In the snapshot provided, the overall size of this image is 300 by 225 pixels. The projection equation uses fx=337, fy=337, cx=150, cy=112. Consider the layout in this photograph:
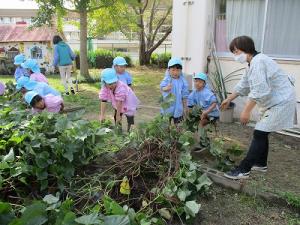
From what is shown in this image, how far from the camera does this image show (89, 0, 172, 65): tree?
15.6 m

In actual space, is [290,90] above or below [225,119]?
above

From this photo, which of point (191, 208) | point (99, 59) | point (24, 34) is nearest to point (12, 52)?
point (24, 34)

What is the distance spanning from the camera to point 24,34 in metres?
17.2

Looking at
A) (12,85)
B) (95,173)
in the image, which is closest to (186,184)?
(95,173)

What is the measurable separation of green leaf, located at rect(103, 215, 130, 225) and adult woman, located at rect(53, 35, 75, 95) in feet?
26.6

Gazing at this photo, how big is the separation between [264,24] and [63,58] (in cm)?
587

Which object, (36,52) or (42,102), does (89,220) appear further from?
(36,52)

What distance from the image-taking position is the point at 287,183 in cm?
387

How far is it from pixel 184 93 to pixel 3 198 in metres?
2.79

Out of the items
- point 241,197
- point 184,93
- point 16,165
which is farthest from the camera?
point 184,93

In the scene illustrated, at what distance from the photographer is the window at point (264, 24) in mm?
5949

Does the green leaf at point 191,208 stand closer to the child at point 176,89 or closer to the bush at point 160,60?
the child at point 176,89

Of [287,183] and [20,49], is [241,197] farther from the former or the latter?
[20,49]

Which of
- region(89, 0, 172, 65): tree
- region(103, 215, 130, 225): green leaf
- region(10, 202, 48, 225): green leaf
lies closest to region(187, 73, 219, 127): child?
region(103, 215, 130, 225): green leaf
